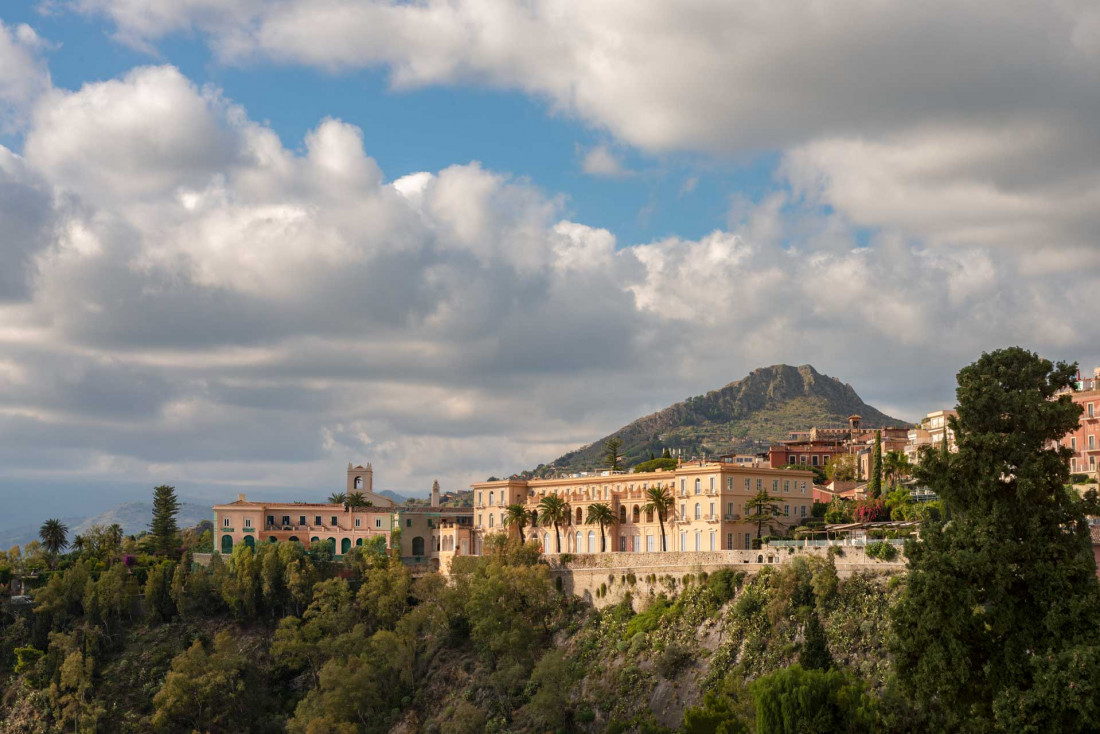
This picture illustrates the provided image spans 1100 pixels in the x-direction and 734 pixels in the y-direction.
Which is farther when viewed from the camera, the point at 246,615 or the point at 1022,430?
the point at 246,615

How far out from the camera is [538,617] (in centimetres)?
7944

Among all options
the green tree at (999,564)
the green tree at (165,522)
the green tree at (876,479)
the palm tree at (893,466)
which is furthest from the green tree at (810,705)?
the green tree at (165,522)

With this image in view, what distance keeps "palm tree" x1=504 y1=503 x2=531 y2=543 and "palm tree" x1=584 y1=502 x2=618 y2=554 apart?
7.14m

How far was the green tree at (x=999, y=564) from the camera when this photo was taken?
3359 cm

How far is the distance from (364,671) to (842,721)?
43108 millimetres

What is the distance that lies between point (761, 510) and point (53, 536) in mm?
68015

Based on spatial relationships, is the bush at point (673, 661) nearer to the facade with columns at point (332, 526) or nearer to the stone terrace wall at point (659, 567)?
the stone terrace wall at point (659, 567)

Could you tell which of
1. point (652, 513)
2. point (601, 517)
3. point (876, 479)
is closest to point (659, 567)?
point (652, 513)

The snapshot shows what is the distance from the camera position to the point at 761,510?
78.3m

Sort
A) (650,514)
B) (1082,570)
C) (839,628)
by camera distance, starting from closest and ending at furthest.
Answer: (1082,570) < (839,628) < (650,514)

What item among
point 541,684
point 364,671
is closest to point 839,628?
point 541,684

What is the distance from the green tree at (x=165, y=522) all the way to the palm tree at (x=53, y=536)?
8.18m

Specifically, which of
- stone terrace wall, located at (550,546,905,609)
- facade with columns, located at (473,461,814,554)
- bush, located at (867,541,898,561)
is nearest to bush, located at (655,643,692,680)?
stone terrace wall, located at (550,546,905,609)

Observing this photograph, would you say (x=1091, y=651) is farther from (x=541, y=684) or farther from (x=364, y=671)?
(x=364, y=671)
